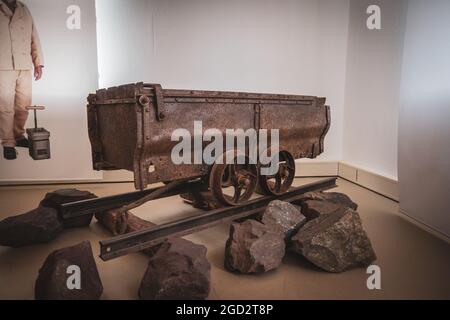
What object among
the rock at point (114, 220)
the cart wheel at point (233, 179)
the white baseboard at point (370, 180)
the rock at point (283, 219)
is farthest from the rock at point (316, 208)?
the rock at point (114, 220)

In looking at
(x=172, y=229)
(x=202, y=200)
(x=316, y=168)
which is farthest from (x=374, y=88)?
(x=172, y=229)

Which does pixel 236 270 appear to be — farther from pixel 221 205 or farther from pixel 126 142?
pixel 126 142

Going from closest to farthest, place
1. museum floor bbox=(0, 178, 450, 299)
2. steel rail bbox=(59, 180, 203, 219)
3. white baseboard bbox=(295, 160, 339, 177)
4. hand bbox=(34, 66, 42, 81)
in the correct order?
museum floor bbox=(0, 178, 450, 299) < steel rail bbox=(59, 180, 203, 219) < hand bbox=(34, 66, 42, 81) < white baseboard bbox=(295, 160, 339, 177)

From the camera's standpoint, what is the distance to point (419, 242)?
3.43m

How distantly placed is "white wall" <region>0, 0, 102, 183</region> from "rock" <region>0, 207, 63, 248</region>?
232 cm

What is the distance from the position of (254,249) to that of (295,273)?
440 millimetres

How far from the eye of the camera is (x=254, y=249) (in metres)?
2.74

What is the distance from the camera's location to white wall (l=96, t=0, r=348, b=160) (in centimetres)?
573

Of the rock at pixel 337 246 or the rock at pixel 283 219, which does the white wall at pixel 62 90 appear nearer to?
the rock at pixel 283 219

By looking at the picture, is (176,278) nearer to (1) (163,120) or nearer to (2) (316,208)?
(1) (163,120)

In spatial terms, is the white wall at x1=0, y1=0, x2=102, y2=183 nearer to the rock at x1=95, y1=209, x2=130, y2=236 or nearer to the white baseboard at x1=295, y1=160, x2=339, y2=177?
the rock at x1=95, y1=209, x2=130, y2=236

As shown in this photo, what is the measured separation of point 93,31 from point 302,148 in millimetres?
4067

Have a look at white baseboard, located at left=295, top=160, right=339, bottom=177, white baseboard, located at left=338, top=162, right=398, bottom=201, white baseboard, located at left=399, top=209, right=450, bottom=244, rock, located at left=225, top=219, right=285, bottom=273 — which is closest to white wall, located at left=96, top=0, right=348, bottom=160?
white baseboard, located at left=295, top=160, right=339, bottom=177
